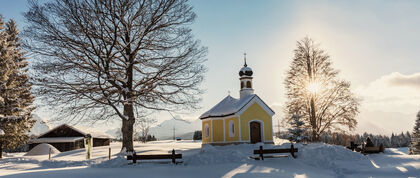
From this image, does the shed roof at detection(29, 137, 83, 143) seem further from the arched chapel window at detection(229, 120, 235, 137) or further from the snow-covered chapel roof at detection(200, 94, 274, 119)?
the arched chapel window at detection(229, 120, 235, 137)

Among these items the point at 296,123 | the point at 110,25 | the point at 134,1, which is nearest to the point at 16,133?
the point at 110,25

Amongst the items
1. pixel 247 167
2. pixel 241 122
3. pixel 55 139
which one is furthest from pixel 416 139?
pixel 55 139

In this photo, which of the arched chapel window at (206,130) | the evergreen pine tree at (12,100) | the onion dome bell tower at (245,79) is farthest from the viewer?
the onion dome bell tower at (245,79)

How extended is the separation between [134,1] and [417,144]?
1477 inches

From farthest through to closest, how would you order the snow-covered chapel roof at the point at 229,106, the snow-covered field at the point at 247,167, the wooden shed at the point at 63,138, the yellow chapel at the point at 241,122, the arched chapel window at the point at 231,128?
1. the wooden shed at the point at 63,138
2. the arched chapel window at the point at 231,128
3. the snow-covered chapel roof at the point at 229,106
4. the yellow chapel at the point at 241,122
5. the snow-covered field at the point at 247,167

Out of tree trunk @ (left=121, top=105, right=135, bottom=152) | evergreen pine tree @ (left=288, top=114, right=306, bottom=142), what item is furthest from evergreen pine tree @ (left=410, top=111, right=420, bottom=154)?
tree trunk @ (left=121, top=105, right=135, bottom=152)

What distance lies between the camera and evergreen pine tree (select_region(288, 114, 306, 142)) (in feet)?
80.6

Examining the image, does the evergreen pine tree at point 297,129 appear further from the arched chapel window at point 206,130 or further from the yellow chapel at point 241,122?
the arched chapel window at point 206,130

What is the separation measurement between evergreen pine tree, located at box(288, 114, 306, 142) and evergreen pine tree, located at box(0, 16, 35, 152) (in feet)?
74.5

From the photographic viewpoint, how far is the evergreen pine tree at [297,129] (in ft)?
80.6

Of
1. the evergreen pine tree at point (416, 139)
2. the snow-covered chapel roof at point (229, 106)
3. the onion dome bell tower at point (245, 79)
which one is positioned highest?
the onion dome bell tower at point (245, 79)

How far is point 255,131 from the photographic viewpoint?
85.9ft

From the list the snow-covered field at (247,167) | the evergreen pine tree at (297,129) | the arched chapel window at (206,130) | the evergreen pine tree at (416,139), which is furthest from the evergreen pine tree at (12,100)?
the evergreen pine tree at (416,139)

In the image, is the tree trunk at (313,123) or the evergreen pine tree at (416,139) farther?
the evergreen pine tree at (416,139)
